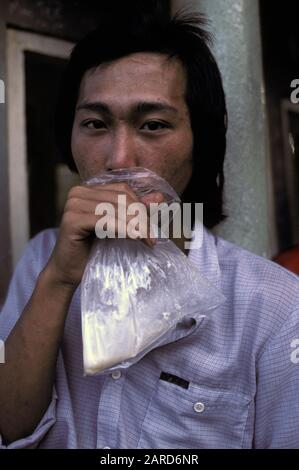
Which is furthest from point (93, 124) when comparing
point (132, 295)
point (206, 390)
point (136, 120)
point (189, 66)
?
point (206, 390)

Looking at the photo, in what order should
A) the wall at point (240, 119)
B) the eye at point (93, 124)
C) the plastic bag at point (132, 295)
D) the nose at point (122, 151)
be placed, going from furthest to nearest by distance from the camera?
1. the wall at point (240, 119)
2. the eye at point (93, 124)
3. the nose at point (122, 151)
4. the plastic bag at point (132, 295)

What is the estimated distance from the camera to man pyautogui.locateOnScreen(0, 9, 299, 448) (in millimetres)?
1677

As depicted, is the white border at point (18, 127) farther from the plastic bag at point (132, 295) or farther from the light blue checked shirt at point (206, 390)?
the plastic bag at point (132, 295)

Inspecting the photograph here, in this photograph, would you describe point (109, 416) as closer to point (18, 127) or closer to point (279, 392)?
point (279, 392)

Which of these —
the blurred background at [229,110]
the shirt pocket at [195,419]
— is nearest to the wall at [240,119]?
the blurred background at [229,110]

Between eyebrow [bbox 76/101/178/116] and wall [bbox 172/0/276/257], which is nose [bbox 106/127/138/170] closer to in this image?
eyebrow [bbox 76/101/178/116]

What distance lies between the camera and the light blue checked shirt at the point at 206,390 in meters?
1.70

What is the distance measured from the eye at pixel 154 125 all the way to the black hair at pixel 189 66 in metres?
0.16

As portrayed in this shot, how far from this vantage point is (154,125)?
185cm

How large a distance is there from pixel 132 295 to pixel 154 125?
603mm

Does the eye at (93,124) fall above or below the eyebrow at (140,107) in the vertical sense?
below

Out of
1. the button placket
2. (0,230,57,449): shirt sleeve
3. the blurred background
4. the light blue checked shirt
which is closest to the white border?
the blurred background

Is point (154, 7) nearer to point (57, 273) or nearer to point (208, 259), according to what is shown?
point (208, 259)

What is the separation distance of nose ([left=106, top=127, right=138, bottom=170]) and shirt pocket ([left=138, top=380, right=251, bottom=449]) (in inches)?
27.0
